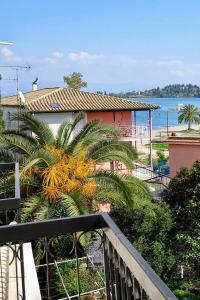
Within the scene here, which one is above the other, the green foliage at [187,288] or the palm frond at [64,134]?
the palm frond at [64,134]

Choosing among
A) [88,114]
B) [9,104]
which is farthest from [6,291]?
[9,104]

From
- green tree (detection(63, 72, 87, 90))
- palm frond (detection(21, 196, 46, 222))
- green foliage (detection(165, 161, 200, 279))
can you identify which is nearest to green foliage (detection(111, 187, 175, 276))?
green foliage (detection(165, 161, 200, 279))

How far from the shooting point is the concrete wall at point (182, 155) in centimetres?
2114

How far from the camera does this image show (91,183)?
37.9 feet

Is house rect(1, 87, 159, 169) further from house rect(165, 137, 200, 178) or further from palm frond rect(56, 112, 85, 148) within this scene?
palm frond rect(56, 112, 85, 148)

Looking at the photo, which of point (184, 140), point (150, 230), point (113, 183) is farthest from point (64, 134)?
point (184, 140)

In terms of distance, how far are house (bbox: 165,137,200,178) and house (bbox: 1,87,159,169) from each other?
291 centimetres

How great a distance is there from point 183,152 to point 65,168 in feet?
37.3

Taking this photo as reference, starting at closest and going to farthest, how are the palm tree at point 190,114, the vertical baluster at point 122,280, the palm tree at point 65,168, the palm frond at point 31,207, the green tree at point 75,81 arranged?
the vertical baluster at point 122,280
the palm frond at point 31,207
the palm tree at point 65,168
the green tree at point 75,81
the palm tree at point 190,114

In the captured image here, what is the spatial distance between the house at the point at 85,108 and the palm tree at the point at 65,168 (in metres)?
10.5

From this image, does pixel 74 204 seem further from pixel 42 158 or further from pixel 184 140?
pixel 184 140

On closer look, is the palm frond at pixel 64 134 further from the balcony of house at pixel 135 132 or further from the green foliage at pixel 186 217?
the balcony of house at pixel 135 132

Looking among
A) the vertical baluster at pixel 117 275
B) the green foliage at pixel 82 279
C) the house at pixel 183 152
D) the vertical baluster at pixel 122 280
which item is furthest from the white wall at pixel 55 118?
the vertical baluster at pixel 122 280

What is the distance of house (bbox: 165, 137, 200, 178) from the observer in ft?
69.2
